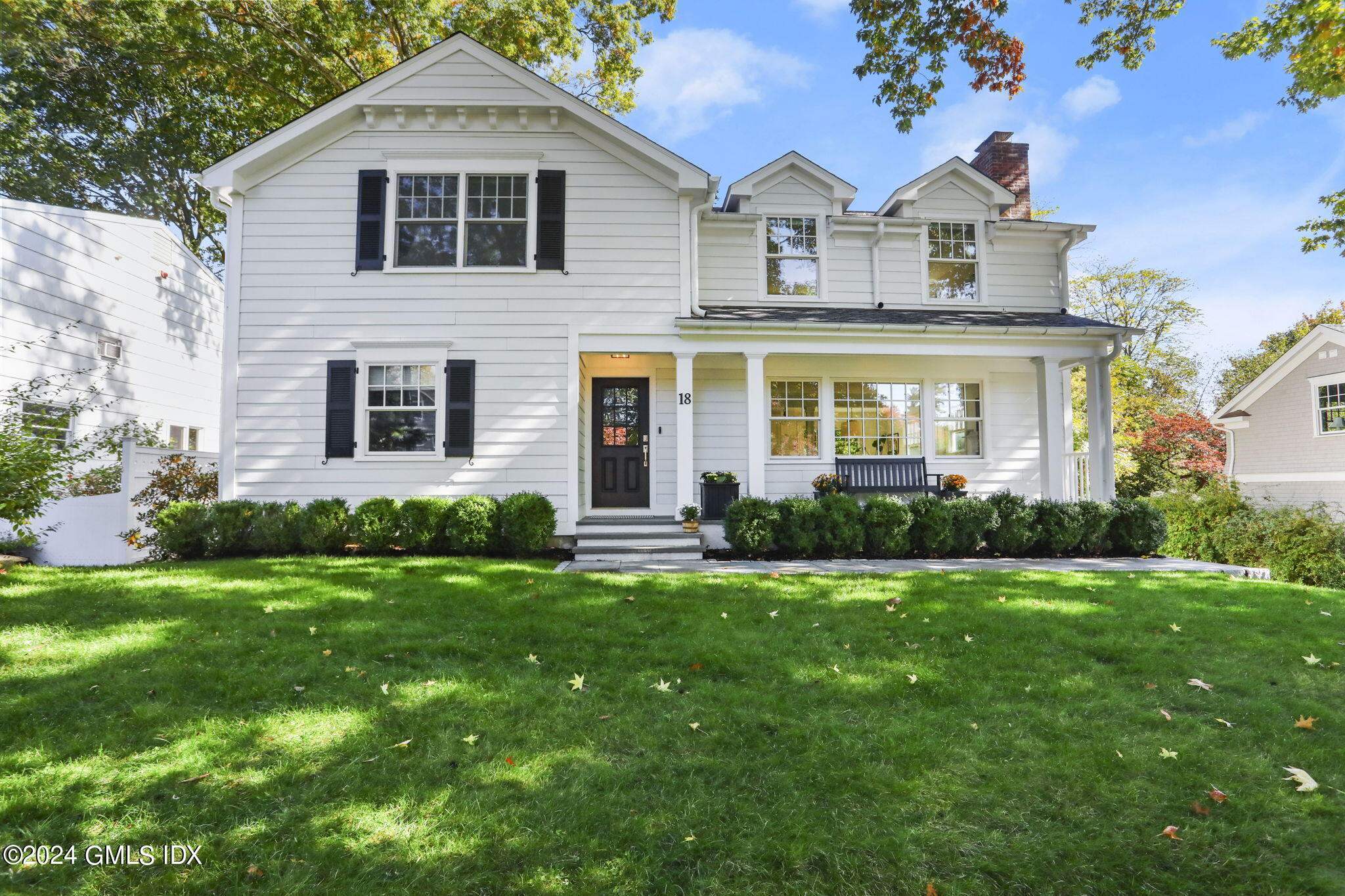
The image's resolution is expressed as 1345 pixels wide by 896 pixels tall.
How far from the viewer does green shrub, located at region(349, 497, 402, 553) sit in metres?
8.21

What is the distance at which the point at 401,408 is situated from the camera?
30.1 ft

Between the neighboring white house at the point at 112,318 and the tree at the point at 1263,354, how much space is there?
37.2 m

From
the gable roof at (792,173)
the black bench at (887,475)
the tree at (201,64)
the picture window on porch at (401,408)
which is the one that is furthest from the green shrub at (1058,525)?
the tree at (201,64)

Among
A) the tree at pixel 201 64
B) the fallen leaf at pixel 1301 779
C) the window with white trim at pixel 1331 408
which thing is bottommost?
the fallen leaf at pixel 1301 779

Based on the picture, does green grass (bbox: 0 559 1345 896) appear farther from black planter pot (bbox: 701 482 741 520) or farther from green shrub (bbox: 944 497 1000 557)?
black planter pot (bbox: 701 482 741 520)

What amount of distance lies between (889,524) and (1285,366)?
54.8 feet

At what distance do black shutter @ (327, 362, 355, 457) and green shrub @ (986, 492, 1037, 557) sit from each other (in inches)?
369

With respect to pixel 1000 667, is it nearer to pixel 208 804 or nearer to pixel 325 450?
pixel 208 804

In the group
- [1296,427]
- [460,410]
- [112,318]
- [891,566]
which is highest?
[112,318]

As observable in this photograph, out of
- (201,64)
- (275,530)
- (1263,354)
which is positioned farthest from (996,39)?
(1263,354)

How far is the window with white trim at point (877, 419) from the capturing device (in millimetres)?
11016

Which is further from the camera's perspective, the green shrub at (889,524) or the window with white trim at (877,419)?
the window with white trim at (877,419)

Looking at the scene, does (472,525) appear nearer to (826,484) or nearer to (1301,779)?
(826,484)

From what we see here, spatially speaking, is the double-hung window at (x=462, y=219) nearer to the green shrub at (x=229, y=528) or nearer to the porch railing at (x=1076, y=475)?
the green shrub at (x=229, y=528)
